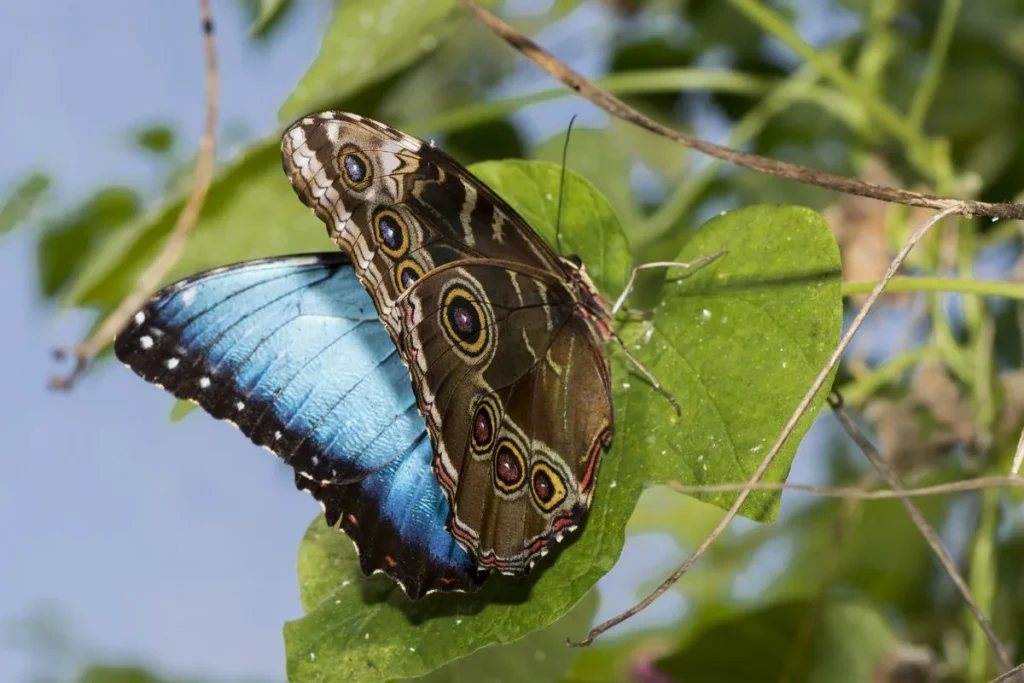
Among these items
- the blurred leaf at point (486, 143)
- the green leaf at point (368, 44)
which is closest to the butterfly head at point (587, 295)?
the green leaf at point (368, 44)

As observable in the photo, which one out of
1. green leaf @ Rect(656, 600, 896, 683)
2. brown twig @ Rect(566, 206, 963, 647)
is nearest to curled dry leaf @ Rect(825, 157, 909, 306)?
green leaf @ Rect(656, 600, 896, 683)

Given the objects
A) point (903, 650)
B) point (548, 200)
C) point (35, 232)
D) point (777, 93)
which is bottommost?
point (903, 650)

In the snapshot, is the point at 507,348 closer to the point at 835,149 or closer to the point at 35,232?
the point at 835,149

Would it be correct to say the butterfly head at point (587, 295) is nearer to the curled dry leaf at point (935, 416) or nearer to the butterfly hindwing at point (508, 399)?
the butterfly hindwing at point (508, 399)

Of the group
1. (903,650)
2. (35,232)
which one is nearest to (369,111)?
(35,232)

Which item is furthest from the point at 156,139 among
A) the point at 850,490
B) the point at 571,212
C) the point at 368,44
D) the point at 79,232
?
the point at 850,490

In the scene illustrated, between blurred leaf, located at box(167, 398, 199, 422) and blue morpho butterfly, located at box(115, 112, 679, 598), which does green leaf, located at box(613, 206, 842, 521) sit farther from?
blurred leaf, located at box(167, 398, 199, 422)
